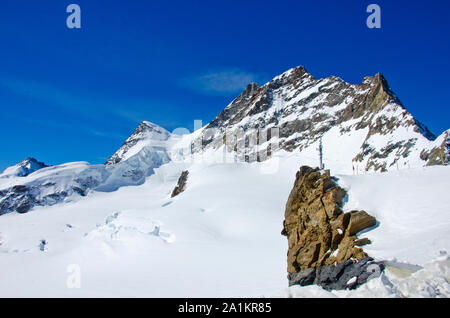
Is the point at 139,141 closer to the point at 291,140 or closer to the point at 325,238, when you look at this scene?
the point at 291,140

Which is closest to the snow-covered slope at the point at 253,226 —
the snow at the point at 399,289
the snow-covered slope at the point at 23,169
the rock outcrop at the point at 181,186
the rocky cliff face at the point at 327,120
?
the snow at the point at 399,289

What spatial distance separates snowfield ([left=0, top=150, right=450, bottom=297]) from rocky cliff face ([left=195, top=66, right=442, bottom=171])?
25.2m

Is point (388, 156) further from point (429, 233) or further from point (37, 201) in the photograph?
point (37, 201)

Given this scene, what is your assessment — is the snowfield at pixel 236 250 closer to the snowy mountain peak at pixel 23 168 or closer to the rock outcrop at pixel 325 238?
the rock outcrop at pixel 325 238

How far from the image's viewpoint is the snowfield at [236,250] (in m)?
10.2

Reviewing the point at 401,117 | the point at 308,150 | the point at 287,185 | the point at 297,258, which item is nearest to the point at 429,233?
the point at 297,258

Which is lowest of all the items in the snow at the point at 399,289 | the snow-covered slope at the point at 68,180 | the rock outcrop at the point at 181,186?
the snow at the point at 399,289

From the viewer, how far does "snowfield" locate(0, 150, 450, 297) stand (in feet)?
33.6

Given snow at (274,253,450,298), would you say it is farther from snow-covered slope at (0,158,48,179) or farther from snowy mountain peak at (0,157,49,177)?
snowy mountain peak at (0,157,49,177)

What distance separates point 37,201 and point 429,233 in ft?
407

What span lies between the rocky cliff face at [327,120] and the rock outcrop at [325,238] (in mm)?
30778

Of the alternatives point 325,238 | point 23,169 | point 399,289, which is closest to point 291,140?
point 325,238

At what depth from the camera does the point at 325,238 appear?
15.1 m

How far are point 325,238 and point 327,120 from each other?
277 feet
